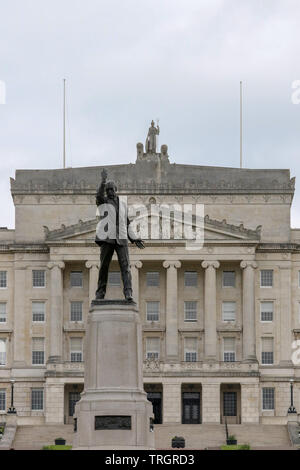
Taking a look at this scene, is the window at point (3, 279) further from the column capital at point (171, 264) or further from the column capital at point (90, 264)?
the column capital at point (171, 264)

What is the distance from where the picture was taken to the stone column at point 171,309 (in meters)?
110

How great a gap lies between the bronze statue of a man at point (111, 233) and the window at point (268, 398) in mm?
69662

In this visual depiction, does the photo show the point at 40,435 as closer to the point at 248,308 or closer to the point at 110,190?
the point at 248,308

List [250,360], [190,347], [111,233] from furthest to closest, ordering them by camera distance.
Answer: [190,347] → [250,360] → [111,233]

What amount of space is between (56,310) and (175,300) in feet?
31.9

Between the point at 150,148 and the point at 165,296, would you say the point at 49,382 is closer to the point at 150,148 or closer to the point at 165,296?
the point at 165,296

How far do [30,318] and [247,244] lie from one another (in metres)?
19.1

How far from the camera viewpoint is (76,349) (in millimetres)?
111688

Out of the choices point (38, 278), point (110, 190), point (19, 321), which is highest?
point (38, 278)

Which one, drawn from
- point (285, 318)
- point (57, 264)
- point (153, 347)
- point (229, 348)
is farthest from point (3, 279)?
point (285, 318)

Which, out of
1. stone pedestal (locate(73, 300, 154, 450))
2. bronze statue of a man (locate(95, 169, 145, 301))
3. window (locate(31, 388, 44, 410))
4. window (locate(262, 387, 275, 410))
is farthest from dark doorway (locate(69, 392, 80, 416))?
stone pedestal (locate(73, 300, 154, 450))

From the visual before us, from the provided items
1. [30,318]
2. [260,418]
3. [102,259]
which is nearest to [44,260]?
[30,318]

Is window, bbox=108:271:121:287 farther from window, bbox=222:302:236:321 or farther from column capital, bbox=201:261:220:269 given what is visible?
window, bbox=222:302:236:321

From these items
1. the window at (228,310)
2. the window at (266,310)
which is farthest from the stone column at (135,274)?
the window at (266,310)
